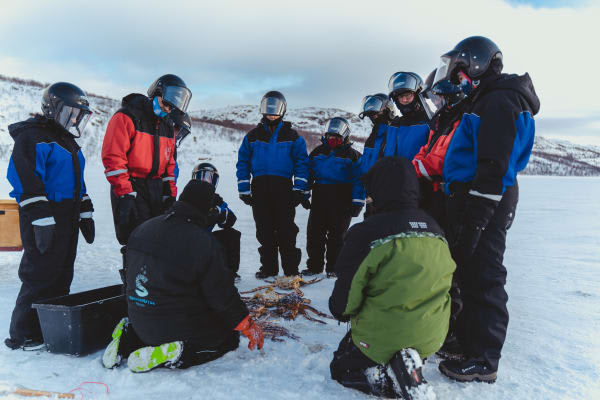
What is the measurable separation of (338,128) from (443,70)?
1.98 meters

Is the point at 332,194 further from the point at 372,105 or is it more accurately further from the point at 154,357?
the point at 154,357

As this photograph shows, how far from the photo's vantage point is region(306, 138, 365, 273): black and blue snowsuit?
169 inches

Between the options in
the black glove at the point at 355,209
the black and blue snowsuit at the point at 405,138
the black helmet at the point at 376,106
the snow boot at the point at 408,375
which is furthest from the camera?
the black glove at the point at 355,209

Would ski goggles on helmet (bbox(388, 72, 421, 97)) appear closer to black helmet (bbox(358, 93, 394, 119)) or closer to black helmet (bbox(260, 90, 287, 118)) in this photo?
black helmet (bbox(358, 93, 394, 119))

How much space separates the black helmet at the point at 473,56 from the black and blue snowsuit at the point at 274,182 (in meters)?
2.06

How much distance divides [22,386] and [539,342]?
10.0 feet

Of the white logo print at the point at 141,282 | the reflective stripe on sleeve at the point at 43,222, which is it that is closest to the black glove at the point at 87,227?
the reflective stripe on sleeve at the point at 43,222

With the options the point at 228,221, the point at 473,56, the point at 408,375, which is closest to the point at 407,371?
the point at 408,375

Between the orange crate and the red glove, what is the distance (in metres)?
2.77

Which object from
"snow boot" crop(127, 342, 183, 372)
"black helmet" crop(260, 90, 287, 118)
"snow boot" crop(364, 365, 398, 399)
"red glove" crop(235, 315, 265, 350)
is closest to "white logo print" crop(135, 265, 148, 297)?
"snow boot" crop(127, 342, 183, 372)

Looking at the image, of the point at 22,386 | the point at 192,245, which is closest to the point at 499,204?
the point at 192,245

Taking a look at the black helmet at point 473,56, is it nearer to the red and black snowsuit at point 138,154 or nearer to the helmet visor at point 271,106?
the helmet visor at point 271,106

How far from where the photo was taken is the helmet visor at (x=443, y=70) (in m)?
2.34

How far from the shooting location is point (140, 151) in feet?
10.2
